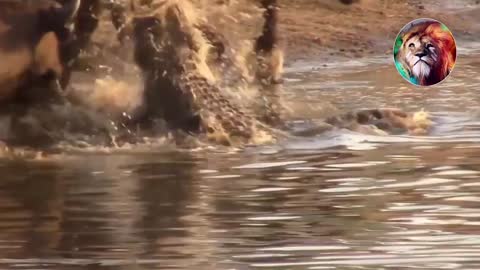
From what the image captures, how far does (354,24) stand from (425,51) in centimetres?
1190

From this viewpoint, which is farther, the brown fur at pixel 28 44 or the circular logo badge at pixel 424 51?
the circular logo badge at pixel 424 51

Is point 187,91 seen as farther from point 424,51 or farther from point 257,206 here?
point 257,206

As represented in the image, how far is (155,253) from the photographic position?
6891 mm

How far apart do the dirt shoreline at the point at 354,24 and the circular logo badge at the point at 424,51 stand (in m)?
6.59

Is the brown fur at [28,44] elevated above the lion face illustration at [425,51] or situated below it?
below

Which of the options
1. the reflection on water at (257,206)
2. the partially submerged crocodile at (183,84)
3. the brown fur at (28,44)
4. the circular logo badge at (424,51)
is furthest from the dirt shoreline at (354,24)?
the reflection on water at (257,206)

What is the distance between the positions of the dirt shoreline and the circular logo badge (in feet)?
21.6

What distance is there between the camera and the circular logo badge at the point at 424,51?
13.7 metres

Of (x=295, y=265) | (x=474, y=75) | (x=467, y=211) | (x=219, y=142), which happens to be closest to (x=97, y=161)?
(x=219, y=142)

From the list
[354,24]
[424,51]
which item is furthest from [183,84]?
[354,24]

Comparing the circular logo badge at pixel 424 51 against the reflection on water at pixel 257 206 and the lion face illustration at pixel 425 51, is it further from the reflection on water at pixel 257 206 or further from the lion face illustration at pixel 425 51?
the reflection on water at pixel 257 206

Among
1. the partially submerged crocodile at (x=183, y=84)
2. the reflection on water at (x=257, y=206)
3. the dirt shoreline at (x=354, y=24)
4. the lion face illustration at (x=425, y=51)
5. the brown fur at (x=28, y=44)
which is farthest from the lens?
the dirt shoreline at (x=354, y=24)

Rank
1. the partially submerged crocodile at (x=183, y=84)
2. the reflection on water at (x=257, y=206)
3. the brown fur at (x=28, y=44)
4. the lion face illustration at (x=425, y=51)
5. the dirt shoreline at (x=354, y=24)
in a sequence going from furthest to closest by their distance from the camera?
the dirt shoreline at (x=354, y=24)
the lion face illustration at (x=425, y=51)
the partially submerged crocodile at (x=183, y=84)
the brown fur at (x=28, y=44)
the reflection on water at (x=257, y=206)

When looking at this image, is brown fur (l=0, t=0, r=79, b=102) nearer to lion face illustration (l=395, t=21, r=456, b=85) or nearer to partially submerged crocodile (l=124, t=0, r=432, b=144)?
partially submerged crocodile (l=124, t=0, r=432, b=144)
